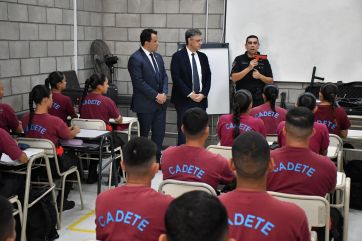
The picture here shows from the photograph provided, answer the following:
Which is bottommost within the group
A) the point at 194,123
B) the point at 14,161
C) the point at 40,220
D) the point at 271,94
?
the point at 40,220

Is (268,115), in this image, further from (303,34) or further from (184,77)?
(303,34)

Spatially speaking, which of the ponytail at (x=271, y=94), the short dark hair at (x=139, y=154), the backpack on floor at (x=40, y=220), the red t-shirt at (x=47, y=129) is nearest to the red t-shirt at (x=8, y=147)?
the backpack on floor at (x=40, y=220)

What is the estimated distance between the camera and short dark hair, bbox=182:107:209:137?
2510 millimetres

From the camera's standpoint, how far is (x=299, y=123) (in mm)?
2389

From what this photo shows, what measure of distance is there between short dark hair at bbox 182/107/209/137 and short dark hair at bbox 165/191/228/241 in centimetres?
143

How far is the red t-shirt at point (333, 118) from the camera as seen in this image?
383cm

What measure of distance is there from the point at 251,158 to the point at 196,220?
705 millimetres

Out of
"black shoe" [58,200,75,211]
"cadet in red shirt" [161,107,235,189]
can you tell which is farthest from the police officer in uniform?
"cadet in red shirt" [161,107,235,189]

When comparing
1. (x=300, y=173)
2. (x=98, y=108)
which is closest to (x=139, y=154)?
(x=300, y=173)

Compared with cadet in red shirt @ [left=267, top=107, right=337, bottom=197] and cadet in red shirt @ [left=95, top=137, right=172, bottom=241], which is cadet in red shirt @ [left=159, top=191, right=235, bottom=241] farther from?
cadet in red shirt @ [left=267, top=107, right=337, bottom=197]

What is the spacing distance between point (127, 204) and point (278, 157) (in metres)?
0.93

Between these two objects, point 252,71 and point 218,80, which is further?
point 218,80

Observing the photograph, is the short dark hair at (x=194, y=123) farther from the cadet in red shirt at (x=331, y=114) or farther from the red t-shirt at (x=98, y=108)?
the red t-shirt at (x=98, y=108)

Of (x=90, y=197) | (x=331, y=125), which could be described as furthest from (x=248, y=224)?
(x=90, y=197)
